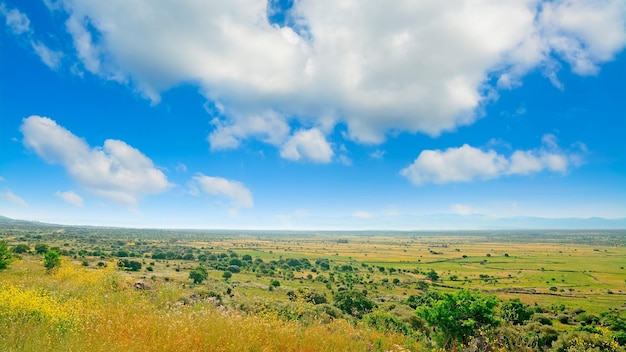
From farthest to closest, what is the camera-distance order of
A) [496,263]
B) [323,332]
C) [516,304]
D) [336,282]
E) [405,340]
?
[496,263], [336,282], [516,304], [405,340], [323,332]

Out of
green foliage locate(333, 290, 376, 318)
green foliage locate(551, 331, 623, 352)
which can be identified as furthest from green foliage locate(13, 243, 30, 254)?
green foliage locate(551, 331, 623, 352)

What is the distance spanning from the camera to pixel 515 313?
58781 millimetres

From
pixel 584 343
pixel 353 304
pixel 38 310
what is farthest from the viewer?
pixel 353 304

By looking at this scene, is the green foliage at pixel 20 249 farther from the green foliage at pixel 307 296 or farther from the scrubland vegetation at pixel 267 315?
the green foliage at pixel 307 296

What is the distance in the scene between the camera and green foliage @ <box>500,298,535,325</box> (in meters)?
57.1

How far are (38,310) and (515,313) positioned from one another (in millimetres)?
71050

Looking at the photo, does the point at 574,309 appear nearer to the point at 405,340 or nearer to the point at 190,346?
the point at 405,340

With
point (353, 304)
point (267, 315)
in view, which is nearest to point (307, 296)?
point (353, 304)

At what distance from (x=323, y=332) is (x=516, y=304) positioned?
7025cm

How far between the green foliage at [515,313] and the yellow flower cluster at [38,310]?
65.1 m

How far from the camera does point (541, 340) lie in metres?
38.1

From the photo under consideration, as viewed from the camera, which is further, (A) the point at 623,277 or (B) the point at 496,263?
(B) the point at 496,263

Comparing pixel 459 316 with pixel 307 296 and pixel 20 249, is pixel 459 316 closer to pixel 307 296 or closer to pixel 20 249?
pixel 307 296

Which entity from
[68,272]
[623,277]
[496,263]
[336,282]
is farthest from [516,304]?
[496,263]
